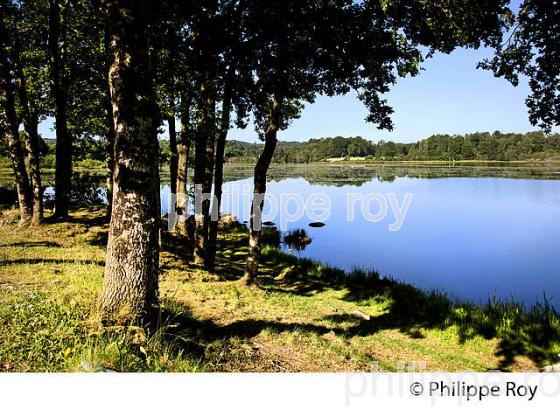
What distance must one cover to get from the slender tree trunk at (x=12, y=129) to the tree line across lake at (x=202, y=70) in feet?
0.15

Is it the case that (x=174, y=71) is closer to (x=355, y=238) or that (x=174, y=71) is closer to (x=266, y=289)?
(x=266, y=289)

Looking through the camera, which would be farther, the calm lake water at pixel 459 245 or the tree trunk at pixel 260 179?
the calm lake water at pixel 459 245

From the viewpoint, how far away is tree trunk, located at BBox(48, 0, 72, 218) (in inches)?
523

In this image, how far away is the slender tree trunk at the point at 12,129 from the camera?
11.8 meters

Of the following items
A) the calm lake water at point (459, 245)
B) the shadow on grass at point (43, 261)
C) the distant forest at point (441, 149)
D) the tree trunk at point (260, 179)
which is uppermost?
the distant forest at point (441, 149)

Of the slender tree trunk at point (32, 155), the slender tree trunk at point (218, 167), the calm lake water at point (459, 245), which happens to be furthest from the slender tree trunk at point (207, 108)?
the calm lake water at point (459, 245)

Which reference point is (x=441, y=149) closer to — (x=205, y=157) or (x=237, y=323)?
(x=205, y=157)

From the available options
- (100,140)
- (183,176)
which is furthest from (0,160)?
(183,176)

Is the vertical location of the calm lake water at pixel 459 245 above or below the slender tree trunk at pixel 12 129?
below

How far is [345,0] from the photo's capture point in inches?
351

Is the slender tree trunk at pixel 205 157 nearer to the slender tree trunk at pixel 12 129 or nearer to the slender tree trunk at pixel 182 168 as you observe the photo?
the slender tree trunk at pixel 182 168

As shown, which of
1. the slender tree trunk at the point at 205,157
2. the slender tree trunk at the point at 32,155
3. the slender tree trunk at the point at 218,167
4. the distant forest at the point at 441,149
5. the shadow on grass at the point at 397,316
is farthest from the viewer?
the distant forest at the point at 441,149

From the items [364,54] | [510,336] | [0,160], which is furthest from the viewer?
[0,160]

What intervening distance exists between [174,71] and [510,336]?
11478mm
